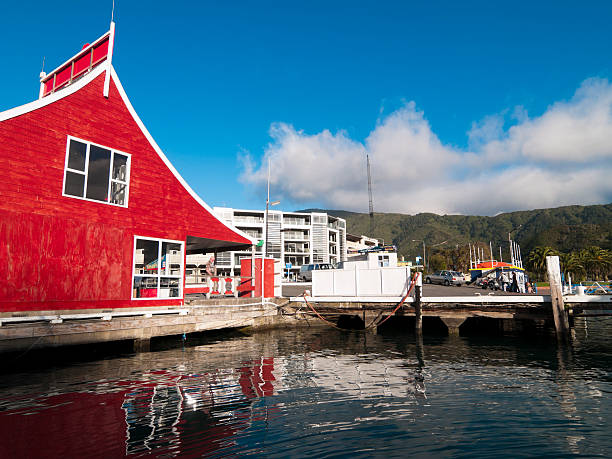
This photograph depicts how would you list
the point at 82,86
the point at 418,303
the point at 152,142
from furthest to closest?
1. the point at 418,303
2. the point at 152,142
3. the point at 82,86

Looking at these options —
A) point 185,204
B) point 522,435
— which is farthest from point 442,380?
A: point 185,204

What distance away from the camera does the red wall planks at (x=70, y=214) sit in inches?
479

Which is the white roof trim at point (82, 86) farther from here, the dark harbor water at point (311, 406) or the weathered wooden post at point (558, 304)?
the weathered wooden post at point (558, 304)

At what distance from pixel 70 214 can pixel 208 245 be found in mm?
8735

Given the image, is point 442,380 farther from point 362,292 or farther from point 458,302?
point 362,292

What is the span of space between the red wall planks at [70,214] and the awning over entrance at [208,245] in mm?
2666

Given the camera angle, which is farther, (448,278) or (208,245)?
(448,278)

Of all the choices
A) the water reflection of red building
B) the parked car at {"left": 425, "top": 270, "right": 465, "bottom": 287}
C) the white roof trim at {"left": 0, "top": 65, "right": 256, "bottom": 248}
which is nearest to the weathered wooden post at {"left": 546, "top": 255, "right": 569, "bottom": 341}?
the water reflection of red building

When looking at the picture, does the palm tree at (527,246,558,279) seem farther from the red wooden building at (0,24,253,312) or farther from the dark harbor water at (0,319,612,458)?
the red wooden building at (0,24,253,312)

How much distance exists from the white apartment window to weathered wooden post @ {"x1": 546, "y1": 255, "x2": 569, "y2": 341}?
60.9ft

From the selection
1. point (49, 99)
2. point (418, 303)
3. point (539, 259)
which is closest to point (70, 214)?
point (49, 99)

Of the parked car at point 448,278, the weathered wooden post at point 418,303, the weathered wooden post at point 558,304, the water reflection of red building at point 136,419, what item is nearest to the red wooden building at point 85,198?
the water reflection of red building at point 136,419

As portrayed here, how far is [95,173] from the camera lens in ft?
48.9

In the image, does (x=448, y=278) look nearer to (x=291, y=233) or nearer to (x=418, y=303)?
(x=418, y=303)
